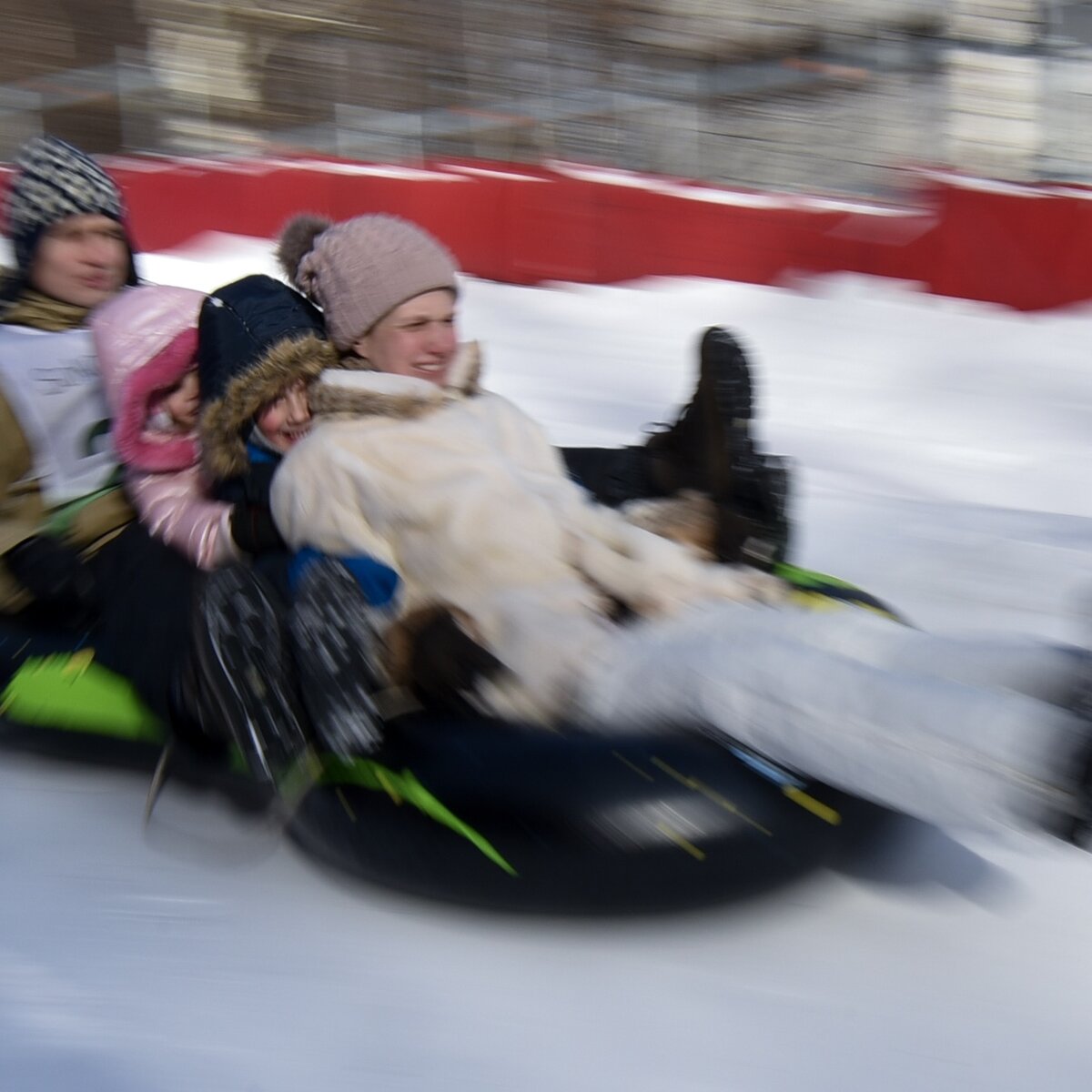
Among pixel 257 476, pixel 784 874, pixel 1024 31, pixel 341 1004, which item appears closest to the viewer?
pixel 341 1004

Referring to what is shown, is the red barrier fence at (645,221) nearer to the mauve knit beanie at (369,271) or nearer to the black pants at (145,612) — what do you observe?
the mauve knit beanie at (369,271)

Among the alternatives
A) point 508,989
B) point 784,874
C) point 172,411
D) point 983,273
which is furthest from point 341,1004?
point 983,273

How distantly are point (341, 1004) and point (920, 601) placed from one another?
1.74 meters

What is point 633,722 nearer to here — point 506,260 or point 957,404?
point 957,404

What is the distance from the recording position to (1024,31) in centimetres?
512

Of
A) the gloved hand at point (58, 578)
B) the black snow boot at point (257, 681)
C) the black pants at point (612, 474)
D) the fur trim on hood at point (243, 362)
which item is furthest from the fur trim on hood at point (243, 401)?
the black pants at point (612, 474)

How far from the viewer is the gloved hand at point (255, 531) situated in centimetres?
216

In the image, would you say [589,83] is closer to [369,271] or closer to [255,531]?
[369,271]

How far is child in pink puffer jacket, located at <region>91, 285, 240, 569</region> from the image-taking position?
2.28 metres

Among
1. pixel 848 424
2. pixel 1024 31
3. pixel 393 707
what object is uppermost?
pixel 1024 31

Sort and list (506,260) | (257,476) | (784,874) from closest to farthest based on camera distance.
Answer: (784,874) → (257,476) → (506,260)

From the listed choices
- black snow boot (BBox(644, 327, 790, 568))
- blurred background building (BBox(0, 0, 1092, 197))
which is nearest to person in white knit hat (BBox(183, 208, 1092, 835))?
black snow boot (BBox(644, 327, 790, 568))

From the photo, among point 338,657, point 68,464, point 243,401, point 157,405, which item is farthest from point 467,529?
point 68,464

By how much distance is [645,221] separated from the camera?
554 cm
